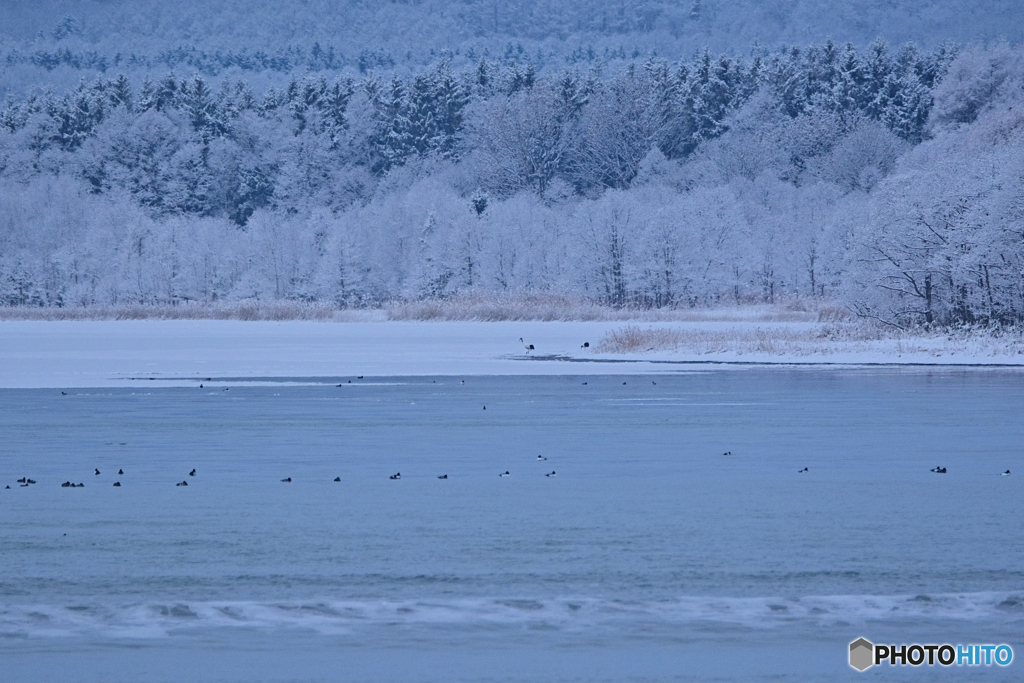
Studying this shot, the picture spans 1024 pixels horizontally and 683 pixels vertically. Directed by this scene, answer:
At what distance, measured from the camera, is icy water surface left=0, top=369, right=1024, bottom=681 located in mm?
10625

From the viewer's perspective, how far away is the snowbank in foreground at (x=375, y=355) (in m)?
40.2

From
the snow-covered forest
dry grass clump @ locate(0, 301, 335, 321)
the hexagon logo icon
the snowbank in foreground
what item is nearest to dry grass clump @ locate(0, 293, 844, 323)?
dry grass clump @ locate(0, 301, 335, 321)

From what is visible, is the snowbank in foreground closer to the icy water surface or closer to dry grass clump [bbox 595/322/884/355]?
dry grass clump [bbox 595/322/884/355]

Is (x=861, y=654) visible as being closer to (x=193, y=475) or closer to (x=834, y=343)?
(x=193, y=475)

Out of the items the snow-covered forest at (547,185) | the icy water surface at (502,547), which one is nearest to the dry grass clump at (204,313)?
the snow-covered forest at (547,185)

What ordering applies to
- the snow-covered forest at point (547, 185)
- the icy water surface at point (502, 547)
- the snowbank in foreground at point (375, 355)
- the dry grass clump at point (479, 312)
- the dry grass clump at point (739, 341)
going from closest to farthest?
the icy water surface at point (502, 547) < the snowbank in foreground at point (375, 355) < the dry grass clump at point (739, 341) < the snow-covered forest at point (547, 185) < the dry grass clump at point (479, 312)

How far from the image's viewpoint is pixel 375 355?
48.1 metres

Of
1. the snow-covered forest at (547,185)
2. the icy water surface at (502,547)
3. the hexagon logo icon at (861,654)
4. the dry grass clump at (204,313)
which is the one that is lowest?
the hexagon logo icon at (861,654)

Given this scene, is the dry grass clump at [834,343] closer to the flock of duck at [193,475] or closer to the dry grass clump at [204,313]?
the flock of duck at [193,475]

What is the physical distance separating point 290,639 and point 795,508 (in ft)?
23.0

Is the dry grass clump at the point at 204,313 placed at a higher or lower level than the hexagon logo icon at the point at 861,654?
higher

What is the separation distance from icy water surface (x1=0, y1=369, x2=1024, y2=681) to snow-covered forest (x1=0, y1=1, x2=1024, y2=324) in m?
30.8

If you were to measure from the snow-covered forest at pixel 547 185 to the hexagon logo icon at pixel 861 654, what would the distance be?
42.0 m

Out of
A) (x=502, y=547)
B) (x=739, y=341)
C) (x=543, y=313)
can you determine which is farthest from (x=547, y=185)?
(x=502, y=547)
